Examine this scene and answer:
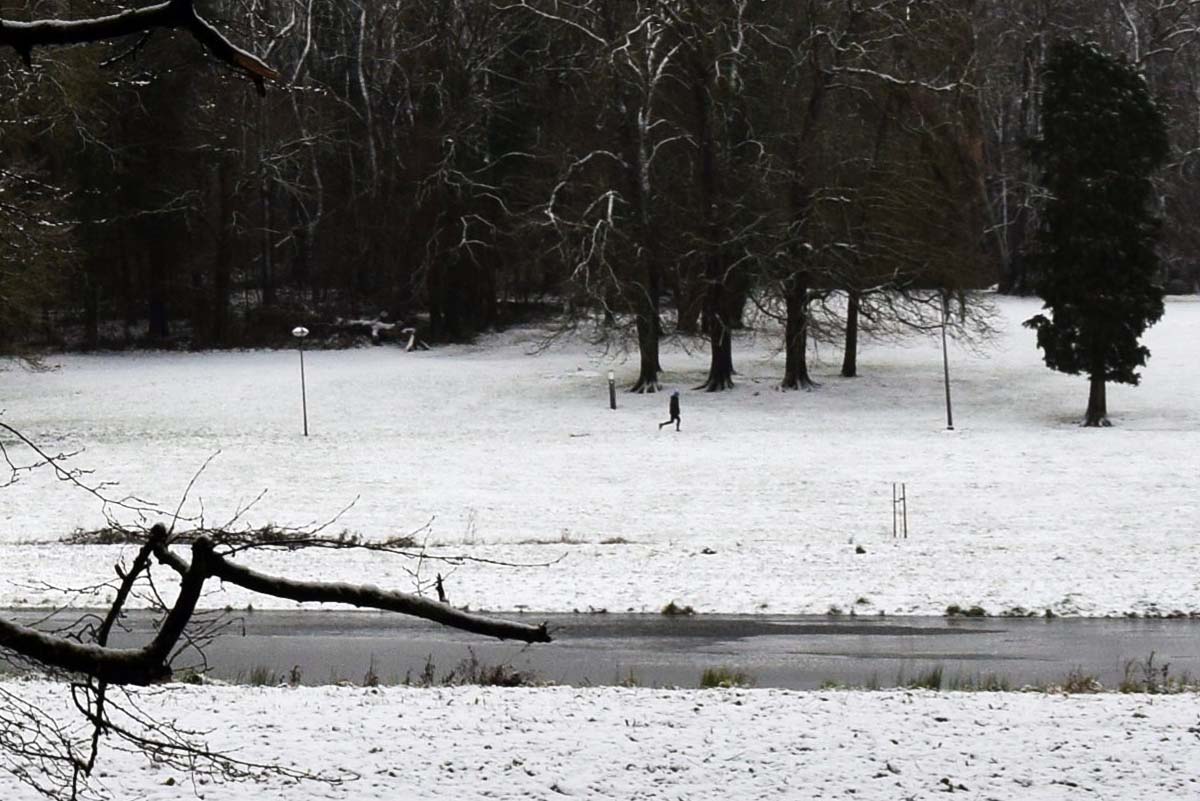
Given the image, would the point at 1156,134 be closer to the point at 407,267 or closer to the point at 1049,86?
the point at 1049,86

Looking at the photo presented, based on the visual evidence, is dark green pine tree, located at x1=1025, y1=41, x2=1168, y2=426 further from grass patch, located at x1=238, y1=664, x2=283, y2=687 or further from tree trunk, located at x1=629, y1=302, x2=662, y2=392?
grass patch, located at x1=238, y1=664, x2=283, y2=687

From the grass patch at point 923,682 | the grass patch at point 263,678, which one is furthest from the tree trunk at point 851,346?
the grass patch at point 263,678

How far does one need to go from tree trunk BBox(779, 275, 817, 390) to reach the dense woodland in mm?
145

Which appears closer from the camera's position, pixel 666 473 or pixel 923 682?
pixel 923 682

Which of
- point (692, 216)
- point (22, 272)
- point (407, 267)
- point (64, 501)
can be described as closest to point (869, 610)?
point (64, 501)

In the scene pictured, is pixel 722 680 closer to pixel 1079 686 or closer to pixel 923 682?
pixel 923 682

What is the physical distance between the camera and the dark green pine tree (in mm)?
44844

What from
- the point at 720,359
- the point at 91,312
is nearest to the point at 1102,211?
the point at 720,359

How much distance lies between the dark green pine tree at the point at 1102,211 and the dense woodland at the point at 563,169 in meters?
1.88

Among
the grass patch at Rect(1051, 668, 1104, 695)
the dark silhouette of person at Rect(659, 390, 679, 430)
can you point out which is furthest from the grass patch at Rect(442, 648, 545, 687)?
the dark silhouette of person at Rect(659, 390, 679, 430)

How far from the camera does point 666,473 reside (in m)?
36.1

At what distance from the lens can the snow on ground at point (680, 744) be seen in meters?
10.7

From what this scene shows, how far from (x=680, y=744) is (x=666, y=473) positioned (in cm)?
2417

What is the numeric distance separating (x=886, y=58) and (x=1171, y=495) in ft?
83.9
